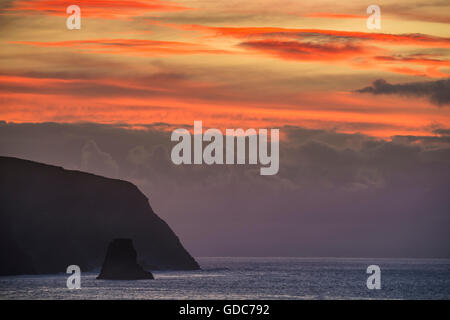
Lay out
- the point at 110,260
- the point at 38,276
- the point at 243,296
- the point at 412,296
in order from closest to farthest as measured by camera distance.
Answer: the point at 243,296 → the point at 412,296 → the point at 110,260 → the point at 38,276

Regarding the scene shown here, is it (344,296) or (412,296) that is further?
(412,296)

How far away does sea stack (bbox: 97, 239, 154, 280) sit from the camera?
535 ft

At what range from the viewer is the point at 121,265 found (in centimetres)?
16900

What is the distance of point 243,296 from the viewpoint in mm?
115875

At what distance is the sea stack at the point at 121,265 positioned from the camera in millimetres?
163125
